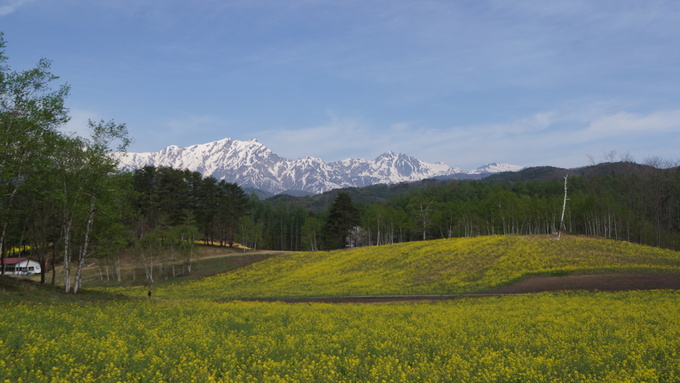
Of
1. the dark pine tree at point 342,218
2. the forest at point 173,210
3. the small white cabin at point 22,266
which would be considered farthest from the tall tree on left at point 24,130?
the small white cabin at point 22,266

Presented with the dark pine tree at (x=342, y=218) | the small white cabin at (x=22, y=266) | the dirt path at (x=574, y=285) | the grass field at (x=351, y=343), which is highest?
the dark pine tree at (x=342, y=218)

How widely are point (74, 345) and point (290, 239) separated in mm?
135942

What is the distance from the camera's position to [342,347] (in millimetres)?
14977

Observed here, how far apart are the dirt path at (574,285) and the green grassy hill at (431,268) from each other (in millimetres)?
2617

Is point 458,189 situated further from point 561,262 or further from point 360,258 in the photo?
Answer: point 561,262

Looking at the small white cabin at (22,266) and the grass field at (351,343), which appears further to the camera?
the small white cabin at (22,266)

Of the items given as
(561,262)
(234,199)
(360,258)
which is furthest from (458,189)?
(561,262)

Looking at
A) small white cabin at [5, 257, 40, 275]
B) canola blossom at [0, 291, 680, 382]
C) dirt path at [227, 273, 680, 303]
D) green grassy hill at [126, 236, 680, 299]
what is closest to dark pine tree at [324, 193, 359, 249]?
green grassy hill at [126, 236, 680, 299]

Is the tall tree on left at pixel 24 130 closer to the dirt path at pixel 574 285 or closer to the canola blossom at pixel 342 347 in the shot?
the canola blossom at pixel 342 347

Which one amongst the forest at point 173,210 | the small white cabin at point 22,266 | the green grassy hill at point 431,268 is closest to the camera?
the forest at point 173,210

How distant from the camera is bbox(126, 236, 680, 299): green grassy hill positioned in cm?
4525

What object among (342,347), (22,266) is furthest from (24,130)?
(22,266)

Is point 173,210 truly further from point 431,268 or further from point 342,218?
point 431,268

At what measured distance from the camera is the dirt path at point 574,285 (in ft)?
119
